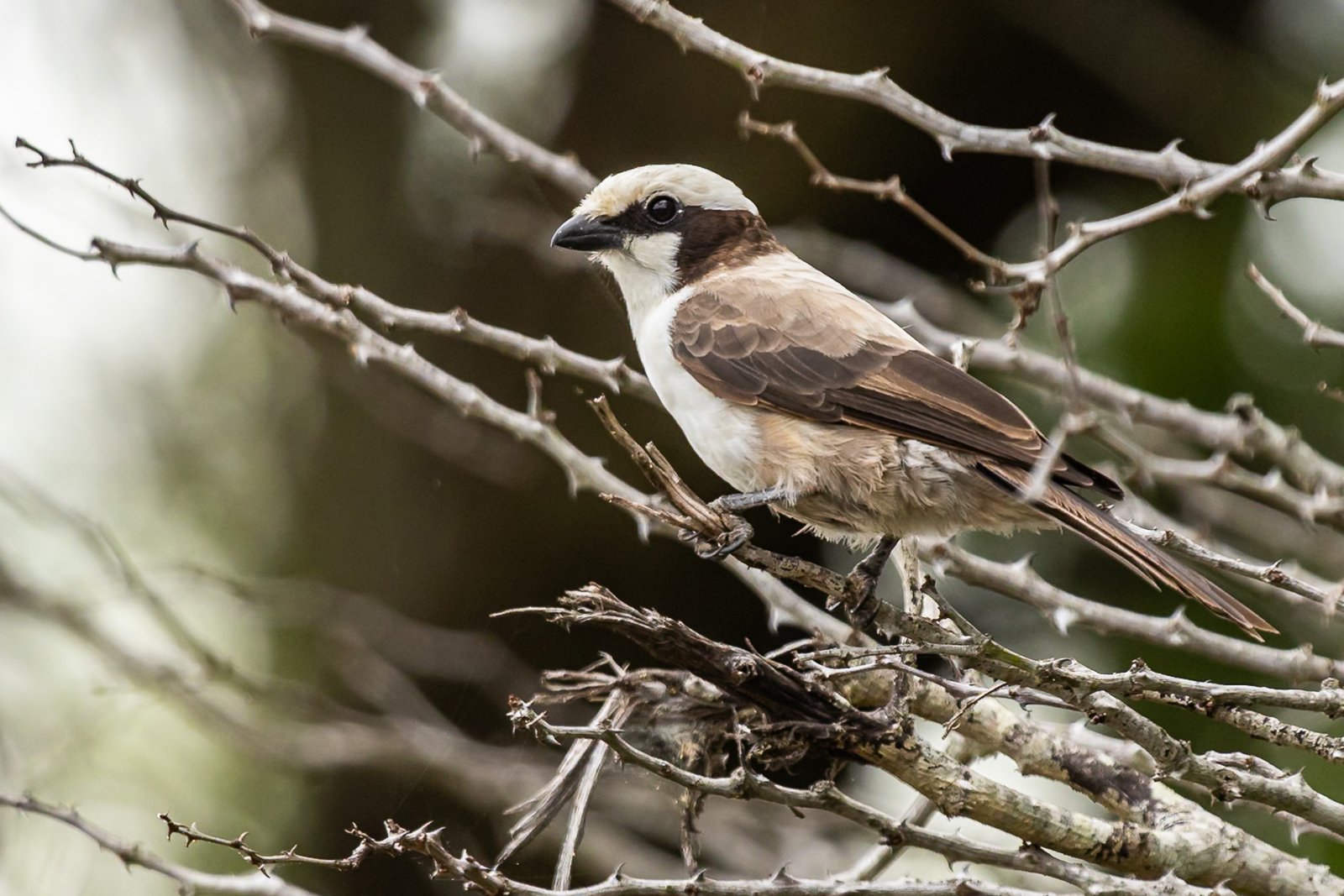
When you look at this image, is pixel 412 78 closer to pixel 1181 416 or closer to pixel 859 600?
pixel 859 600

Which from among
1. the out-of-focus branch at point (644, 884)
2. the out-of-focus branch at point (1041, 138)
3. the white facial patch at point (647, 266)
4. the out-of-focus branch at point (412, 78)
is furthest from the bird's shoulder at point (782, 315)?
the out-of-focus branch at point (644, 884)

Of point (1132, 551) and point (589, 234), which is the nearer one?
point (1132, 551)

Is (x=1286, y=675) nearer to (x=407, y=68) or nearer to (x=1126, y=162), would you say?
(x=1126, y=162)

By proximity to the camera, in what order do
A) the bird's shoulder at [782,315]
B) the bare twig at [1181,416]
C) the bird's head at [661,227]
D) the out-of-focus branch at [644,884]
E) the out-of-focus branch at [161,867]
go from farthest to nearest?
the bird's head at [661,227] < the bare twig at [1181,416] < the bird's shoulder at [782,315] < the out-of-focus branch at [161,867] < the out-of-focus branch at [644,884]

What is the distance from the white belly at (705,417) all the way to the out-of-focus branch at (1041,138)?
34.7 inches

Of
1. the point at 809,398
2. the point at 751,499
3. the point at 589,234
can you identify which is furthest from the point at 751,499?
the point at 589,234

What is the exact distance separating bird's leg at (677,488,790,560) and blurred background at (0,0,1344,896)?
6.25 feet

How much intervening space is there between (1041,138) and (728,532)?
49.0 inches

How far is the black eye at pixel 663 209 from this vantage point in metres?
4.46

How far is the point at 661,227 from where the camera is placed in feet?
14.7

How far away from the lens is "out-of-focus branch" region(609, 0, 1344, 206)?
10.2 ft

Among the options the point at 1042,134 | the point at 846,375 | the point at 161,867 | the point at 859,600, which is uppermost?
the point at 1042,134

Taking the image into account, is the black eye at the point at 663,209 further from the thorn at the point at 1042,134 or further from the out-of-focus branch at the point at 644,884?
the out-of-focus branch at the point at 644,884

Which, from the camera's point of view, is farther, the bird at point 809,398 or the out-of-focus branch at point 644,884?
the bird at point 809,398
